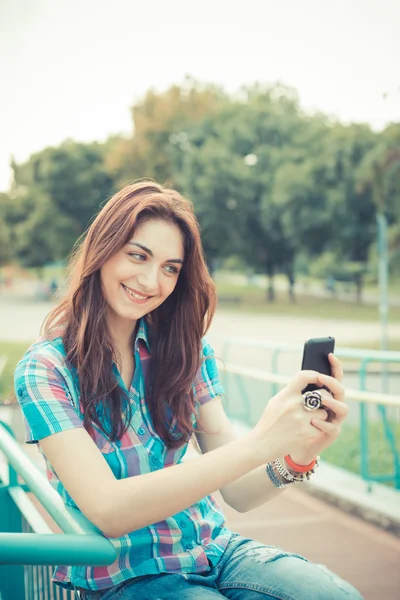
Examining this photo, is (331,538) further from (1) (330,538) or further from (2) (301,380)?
(2) (301,380)

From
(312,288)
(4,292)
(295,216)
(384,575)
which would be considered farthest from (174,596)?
(312,288)

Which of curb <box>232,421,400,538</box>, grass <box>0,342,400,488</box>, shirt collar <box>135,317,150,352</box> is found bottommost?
grass <box>0,342,400,488</box>

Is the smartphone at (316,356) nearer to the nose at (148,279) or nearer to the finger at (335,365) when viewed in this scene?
the finger at (335,365)

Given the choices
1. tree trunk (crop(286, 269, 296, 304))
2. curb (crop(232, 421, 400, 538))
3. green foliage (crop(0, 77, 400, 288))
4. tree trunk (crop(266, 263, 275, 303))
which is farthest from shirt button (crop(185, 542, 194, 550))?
tree trunk (crop(286, 269, 296, 304))

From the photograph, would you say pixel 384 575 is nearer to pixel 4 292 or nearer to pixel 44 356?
pixel 44 356

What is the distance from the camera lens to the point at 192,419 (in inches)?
70.6

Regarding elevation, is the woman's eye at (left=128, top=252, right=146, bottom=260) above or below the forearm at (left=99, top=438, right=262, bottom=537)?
above

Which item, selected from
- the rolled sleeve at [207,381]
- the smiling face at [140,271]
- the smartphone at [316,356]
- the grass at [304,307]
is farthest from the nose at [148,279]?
the grass at [304,307]

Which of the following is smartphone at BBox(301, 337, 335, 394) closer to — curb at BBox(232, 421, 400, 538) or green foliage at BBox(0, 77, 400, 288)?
curb at BBox(232, 421, 400, 538)

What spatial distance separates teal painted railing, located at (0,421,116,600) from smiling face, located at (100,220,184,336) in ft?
1.50

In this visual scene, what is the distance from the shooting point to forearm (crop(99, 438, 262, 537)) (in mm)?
1341

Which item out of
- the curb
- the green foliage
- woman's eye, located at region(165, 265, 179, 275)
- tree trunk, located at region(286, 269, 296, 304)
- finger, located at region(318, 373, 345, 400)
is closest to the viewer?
finger, located at region(318, 373, 345, 400)

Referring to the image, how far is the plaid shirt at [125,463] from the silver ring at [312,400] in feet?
1.37

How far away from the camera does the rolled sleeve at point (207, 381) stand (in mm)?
1841
